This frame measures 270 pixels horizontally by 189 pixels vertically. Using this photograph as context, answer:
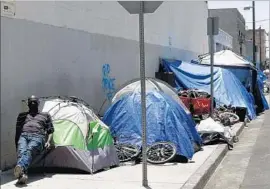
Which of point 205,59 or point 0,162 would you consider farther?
point 205,59

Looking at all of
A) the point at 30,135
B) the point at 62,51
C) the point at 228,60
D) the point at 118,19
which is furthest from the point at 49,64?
the point at 228,60

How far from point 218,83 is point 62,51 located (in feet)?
32.2

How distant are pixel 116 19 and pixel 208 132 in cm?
434

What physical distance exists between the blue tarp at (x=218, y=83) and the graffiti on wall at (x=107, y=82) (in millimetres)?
5930

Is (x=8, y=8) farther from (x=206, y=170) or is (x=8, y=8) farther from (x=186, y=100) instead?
(x=186, y=100)

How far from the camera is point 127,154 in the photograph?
380 inches

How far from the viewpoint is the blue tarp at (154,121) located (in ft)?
33.1

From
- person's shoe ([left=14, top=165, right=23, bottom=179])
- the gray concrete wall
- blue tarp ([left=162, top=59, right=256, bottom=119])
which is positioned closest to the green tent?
the gray concrete wall

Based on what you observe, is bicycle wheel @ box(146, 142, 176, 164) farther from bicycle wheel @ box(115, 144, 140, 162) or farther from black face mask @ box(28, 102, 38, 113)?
black face mask @ box(28, 102, 38, 113)

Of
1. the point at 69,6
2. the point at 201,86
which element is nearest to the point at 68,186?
the point at 69,6

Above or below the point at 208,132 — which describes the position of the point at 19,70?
above

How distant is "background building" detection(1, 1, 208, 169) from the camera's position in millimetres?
8781

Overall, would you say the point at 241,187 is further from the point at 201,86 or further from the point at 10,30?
the point at 201,86

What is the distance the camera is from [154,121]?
33.8ft
